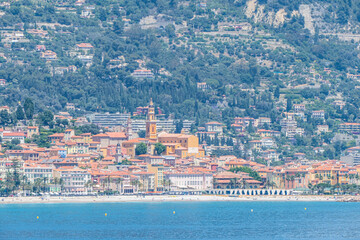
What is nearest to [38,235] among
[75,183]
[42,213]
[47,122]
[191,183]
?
[42,213]

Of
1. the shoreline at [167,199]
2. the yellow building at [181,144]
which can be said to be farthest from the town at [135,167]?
the shoreline at [167,199]

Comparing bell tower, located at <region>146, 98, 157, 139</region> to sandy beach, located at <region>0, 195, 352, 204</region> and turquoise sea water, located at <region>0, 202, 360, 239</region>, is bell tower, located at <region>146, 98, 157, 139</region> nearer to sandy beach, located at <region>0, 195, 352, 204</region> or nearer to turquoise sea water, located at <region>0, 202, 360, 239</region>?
sandy beach, located at <region>0, 195, 352, 204</region>

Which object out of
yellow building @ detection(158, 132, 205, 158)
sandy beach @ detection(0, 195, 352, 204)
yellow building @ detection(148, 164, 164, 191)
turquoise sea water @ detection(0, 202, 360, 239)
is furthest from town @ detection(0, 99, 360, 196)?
turquoise sea water @ detection(0, 202, 360, 239)

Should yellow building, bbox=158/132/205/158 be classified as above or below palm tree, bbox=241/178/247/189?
above

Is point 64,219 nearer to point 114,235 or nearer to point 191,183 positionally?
point 114,235

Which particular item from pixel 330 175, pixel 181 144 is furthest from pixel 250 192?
pixel 181 144

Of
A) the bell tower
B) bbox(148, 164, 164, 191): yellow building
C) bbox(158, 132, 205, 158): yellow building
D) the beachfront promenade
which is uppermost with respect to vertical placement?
the bell tower
